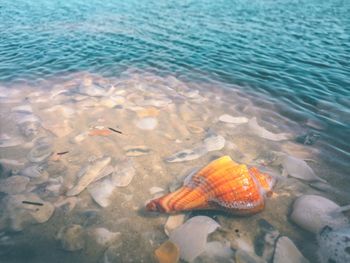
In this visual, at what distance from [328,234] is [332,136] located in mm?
3070

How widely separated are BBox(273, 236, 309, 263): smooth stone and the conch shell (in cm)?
55

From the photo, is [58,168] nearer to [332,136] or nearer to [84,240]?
[84,240]

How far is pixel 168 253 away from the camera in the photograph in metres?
3.44

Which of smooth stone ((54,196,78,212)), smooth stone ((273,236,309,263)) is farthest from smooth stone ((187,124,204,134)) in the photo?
smooth stone ((273,236,309,263))

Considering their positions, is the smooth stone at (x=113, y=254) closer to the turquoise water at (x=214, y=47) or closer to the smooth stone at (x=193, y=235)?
the smooth stone at (x=193, y=235)

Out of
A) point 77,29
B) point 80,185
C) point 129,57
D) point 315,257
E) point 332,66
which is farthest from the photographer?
point 77,29

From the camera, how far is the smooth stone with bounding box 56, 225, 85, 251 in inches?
138

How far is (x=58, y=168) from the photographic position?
493cm

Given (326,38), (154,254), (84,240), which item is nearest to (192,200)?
(154,254)

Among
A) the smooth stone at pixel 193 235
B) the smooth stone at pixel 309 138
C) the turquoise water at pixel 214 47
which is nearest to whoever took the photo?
the smooth stone at pixel 193 235

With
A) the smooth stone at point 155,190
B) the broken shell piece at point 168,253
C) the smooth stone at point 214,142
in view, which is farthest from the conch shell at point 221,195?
the smooth stone at point 214,142

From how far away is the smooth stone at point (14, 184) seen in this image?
4.35m

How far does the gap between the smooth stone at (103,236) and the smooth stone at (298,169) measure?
307cm

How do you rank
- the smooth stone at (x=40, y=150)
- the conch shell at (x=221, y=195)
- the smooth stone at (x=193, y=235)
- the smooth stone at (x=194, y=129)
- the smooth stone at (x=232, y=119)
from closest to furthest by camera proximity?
1. the smooth stone at (x=193, y=235)
2. the conch shell at (x=221, y=195)
3. the smooth stone at (x=40, y=150)
4. the smooth stone at (x=194, y=129)
5. the smooth stone at (x=232, y=119)
